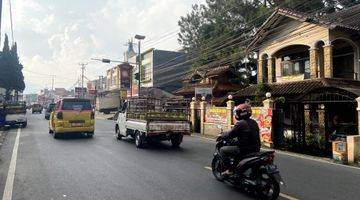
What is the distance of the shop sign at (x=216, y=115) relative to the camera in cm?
2222

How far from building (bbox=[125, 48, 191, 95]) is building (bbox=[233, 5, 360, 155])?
92.3ft

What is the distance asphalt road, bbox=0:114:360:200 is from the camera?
24.2 feet

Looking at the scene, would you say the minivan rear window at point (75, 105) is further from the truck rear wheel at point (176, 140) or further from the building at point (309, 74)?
the building at point (309, 74)

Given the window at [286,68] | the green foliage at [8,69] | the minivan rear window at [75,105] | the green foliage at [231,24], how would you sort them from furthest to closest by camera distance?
1. the green foliage at [8,69]
2. the green foliage at [231,24]
3. the window at [286,68]
4. the minivan rear window at [75,105]

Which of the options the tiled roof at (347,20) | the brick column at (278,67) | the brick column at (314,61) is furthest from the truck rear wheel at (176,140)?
the brick column at (278,67)

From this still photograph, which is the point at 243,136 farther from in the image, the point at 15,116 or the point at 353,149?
the point at 15,116

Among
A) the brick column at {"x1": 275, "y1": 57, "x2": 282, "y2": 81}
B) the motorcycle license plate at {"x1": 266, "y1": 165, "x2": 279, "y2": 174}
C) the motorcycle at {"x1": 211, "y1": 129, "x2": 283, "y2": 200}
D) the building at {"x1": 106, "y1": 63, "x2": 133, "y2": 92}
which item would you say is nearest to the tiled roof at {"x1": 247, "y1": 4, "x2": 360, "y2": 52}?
the brick column at {"x1": 275, "y1": 57, "x2": 282, "y2": 81}

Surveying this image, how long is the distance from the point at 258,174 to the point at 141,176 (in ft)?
10.4

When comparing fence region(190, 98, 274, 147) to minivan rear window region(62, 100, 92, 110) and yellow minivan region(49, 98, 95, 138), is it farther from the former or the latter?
minivan rear window region(62, 100, 92, 110)

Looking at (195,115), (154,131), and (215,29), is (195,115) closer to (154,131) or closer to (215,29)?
(154,131)

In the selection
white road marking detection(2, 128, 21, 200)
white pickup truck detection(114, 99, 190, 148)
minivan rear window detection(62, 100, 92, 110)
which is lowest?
white road marking detection(2, 128, 21, 200)

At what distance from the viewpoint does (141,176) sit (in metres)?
9.05

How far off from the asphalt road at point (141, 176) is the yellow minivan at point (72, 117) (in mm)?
4667

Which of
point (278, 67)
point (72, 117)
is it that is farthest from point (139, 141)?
point (278, 67)
